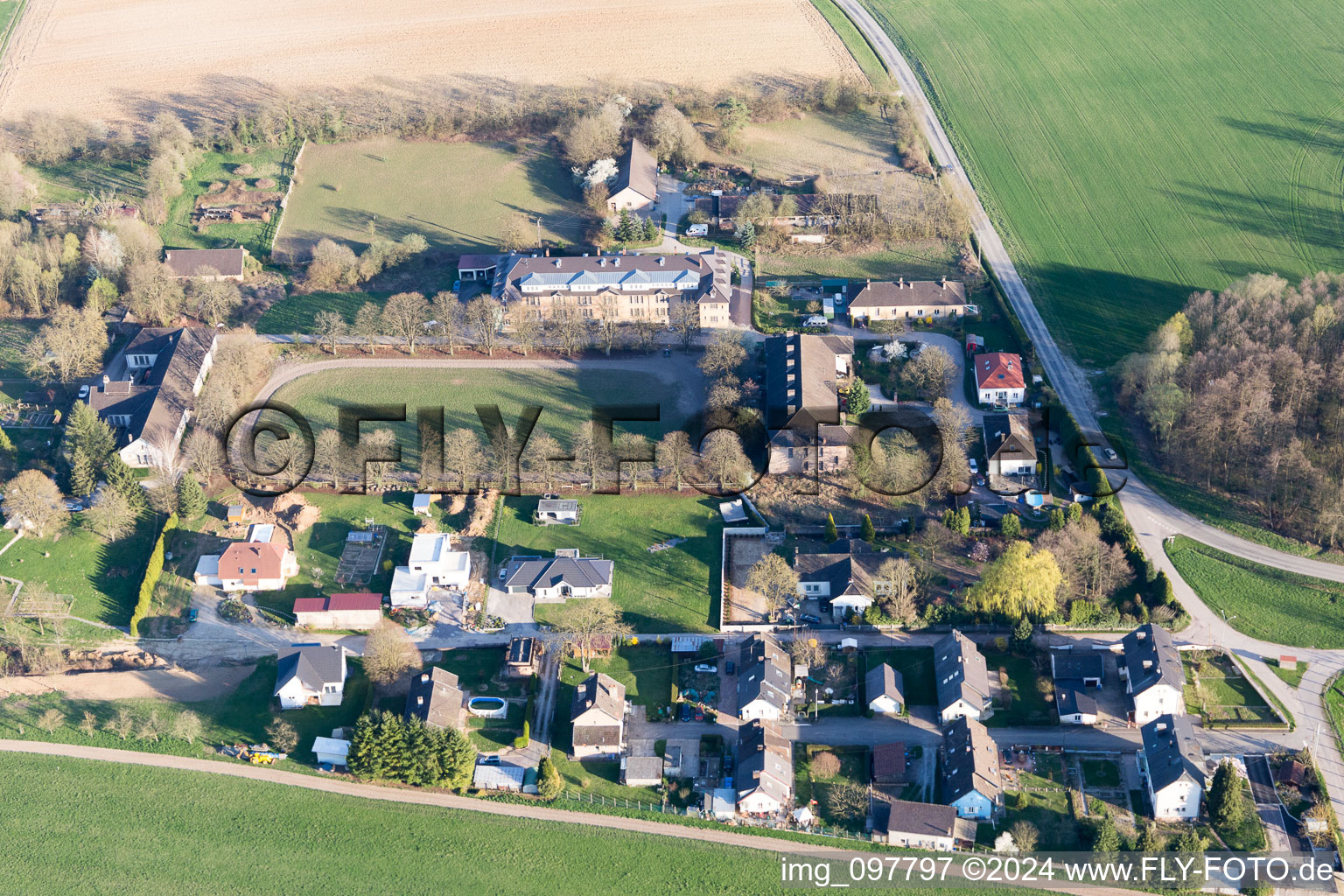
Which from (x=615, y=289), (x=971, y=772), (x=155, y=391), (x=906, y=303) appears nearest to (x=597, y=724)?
(x=971, y=772)

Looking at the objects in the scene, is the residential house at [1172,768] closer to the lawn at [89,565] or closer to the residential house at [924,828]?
the residential house at [924,828]

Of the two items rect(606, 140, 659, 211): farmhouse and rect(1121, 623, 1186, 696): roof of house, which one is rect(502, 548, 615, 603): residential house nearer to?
rect(1121, 623, 1186, 696): roof of house

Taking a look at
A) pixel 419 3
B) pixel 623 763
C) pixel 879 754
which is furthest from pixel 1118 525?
pixel 419 3

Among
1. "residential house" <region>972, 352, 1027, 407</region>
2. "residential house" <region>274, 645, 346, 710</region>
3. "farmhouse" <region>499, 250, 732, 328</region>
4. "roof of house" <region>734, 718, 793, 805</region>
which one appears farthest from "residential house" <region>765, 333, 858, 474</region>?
"residential house" <region>274, 645, 346, 710</region>

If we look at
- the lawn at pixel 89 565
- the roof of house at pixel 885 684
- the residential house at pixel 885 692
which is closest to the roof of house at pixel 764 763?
the residential house at pixel 885 692

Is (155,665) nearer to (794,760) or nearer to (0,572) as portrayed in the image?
(0,572)

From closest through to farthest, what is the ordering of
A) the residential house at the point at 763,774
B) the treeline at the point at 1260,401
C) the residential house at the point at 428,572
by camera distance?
the residential house at the point at 763,774 < the residential house at the point at 428,572 < the treeline at the point at 1260,401

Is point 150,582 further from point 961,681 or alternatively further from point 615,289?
point 961,681
